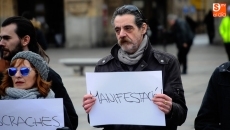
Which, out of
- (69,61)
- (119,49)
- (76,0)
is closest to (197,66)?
(69,61)

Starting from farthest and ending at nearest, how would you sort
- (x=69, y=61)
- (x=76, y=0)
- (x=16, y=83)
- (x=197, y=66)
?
(x=76, y=0) < (x=197, y=66) < (x=69, y=61) < (x=16, y=83)

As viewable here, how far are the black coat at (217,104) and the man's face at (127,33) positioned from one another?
68 cm

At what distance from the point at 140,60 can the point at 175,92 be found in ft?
1.04

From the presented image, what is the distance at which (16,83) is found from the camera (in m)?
4.90

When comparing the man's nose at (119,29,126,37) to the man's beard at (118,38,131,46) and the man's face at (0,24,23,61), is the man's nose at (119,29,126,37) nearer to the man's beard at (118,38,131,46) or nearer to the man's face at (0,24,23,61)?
the man's beard at (118,38,131,46)

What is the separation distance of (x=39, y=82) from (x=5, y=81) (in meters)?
0.26

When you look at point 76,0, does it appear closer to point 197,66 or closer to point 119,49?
point 197,66

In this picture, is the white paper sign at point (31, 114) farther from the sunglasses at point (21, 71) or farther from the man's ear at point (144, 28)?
the man's ear at point (144, 28)

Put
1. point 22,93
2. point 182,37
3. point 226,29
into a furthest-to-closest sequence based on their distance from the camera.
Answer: point 182,37 → point 226,29 → point 22,93

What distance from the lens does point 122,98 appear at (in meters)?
4.98

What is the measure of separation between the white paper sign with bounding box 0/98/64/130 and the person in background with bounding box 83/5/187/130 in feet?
0.70

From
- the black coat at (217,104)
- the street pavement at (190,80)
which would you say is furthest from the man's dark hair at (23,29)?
the street pavement at (190,80)

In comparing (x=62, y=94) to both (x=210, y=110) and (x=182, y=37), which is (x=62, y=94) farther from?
(x=182, y=37)

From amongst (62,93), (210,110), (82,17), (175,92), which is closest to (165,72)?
(175,92)
